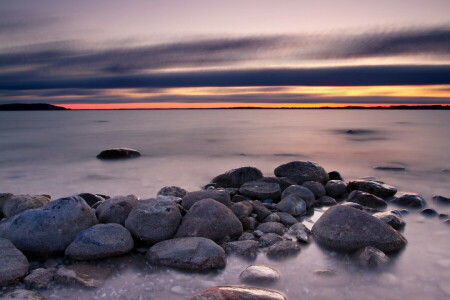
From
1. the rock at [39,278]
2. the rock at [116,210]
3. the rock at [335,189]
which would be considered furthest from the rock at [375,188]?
the rock at [39,278]

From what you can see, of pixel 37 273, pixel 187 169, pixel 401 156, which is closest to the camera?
pixel 37 273

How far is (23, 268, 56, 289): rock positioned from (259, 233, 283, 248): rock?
2.46m

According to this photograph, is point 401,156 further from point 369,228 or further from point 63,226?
point 63,226

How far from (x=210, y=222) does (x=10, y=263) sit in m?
2.33

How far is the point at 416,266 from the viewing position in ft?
14.3

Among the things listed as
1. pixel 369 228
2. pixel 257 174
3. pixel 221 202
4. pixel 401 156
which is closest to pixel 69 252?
pixel 221 202

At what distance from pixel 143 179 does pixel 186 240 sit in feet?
18.6

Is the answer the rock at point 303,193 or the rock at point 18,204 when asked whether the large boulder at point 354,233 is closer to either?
the rock at point 303,193

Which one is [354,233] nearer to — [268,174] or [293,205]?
[293,205]

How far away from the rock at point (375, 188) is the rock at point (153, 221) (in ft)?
13.5

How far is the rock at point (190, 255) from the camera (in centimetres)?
420

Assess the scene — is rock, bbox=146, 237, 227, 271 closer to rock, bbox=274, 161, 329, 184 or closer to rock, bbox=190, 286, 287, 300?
rock, bbox=190, 286, 287, 300

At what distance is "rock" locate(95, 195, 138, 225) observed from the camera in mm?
5254

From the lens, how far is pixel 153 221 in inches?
194
